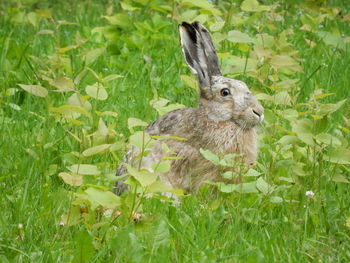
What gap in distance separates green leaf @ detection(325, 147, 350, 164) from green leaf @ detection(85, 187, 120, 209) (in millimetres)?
1359

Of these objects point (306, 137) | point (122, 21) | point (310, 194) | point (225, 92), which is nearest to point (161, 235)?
point (310, 194)

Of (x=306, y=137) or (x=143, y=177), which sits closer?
(x=143, y=177)

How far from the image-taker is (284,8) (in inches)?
375

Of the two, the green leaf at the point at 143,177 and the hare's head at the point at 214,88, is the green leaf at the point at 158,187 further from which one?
the hare's head at the point at 214,88

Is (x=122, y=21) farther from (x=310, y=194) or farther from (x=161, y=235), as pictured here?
(x=161, y=235)

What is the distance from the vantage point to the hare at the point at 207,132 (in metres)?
5.14

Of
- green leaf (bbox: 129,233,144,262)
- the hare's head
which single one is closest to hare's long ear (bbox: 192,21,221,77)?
the hare's head

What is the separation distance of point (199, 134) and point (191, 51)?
2.56 feet

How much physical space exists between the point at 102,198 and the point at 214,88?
1.72 m

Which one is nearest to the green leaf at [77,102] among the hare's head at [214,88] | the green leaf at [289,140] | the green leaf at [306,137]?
the hare's head at [214,88]

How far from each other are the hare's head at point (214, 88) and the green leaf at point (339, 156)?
0.61 m

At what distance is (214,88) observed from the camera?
18.0ft

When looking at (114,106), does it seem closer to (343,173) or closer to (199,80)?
(199,80)

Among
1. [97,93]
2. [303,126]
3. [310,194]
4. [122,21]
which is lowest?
[122,21]
